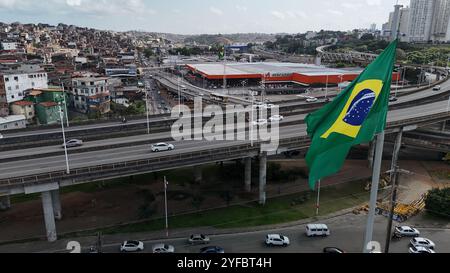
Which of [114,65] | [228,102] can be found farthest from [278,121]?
[114,65]

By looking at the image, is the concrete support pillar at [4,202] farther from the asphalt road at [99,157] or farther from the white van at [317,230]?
the white van at [317,230]

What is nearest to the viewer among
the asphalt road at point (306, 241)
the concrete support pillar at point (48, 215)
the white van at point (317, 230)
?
the asphalt road at point (306, 241)

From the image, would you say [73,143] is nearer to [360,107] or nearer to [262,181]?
[262,181]

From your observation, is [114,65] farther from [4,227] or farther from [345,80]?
[4,227]

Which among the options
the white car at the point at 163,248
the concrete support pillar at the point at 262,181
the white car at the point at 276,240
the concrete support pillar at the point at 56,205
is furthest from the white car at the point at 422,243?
the concrete support pillar at the point at 56,205

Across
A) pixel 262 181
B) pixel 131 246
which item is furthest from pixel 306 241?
pixel 131 246
